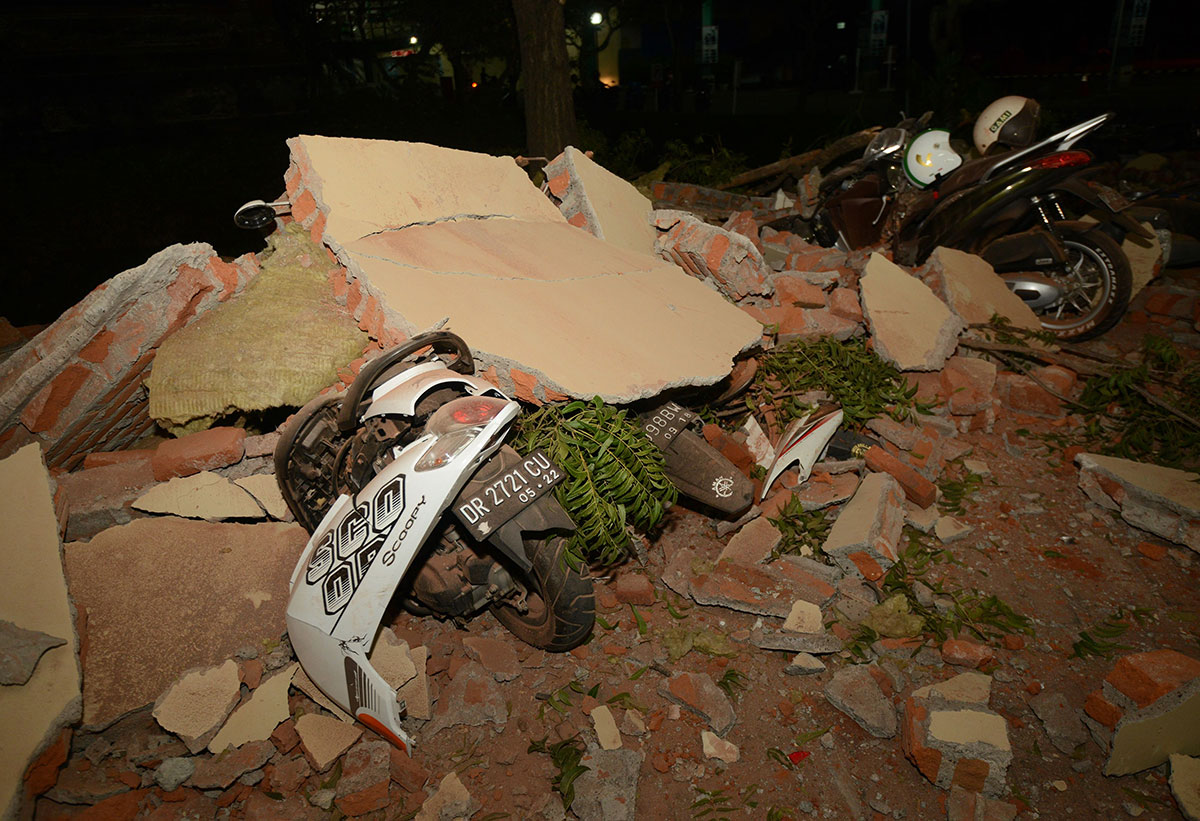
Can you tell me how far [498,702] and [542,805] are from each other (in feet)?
1.25

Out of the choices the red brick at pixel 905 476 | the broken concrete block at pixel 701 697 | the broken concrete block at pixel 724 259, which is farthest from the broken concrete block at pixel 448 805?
the broken concrete block at pixel 724 259

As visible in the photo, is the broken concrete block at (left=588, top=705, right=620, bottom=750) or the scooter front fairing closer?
the scooter front fairing

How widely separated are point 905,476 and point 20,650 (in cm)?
339

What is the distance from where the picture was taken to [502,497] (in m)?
2.06

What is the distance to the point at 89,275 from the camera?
21.5 ft

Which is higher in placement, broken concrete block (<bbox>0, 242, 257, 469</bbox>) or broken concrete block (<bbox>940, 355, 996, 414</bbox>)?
broken concrete block (<bbox>0, 242, 257, 469</bbox>)

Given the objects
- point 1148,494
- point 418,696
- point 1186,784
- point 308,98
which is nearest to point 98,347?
point 418,696

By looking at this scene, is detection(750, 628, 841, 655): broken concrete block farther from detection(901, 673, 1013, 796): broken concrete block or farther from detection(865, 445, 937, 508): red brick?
detection(865, 445, 937, 508): red brick

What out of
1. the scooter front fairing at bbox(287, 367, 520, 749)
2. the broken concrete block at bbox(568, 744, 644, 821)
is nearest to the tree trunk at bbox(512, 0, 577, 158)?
the scooter front fairing at bbox(287, 367, 520, 749)

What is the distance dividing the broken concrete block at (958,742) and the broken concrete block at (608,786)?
2.89 feet

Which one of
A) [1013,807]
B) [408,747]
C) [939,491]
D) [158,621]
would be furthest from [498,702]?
[939,491]

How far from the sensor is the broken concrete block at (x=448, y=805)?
196 cm

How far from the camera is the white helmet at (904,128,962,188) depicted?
191 inches

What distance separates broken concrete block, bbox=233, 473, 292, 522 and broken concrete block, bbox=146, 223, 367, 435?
31cm
